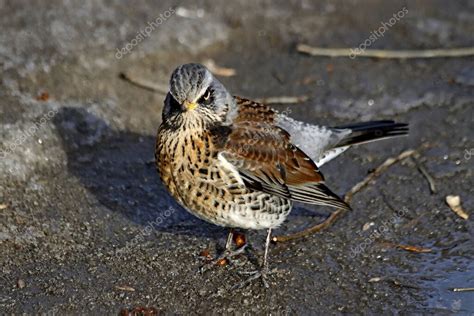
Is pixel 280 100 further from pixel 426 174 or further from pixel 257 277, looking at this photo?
pixel 257 277

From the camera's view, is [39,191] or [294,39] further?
[294,39]

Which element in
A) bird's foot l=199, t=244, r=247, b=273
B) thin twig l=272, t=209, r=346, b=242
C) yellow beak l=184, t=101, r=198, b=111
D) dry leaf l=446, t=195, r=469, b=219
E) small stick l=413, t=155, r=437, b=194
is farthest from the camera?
small stick l=413, t=155, r=437, b=194

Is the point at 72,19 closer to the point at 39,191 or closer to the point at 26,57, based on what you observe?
the point at 26,57

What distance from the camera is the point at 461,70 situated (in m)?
9.05

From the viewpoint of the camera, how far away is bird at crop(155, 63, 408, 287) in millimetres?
5887

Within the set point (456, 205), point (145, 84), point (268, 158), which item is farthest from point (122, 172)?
point (456, 205)

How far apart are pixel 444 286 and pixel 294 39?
440 centimetres

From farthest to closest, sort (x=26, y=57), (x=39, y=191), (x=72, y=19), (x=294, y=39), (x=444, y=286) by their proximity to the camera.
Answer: (x=294, y=39) → (x=72, y=19) → (x=26, y=57) → (x=39, y=191) → (x=444, y=286)


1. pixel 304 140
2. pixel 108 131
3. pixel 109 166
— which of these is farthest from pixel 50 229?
pixel 304 140

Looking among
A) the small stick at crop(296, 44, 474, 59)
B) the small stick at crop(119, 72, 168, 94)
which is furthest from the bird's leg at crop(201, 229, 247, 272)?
the small stick at crop(296, 44, 474, 59)

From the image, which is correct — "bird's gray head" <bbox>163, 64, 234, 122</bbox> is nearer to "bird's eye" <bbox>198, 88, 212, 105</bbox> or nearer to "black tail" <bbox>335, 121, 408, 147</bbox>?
"bird's eye" <bbox>198, 88, 212, 105</bbox>

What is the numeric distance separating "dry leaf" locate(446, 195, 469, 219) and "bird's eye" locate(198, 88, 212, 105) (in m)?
2.40

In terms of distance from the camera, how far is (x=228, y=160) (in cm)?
593

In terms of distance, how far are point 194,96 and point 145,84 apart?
114 inches
